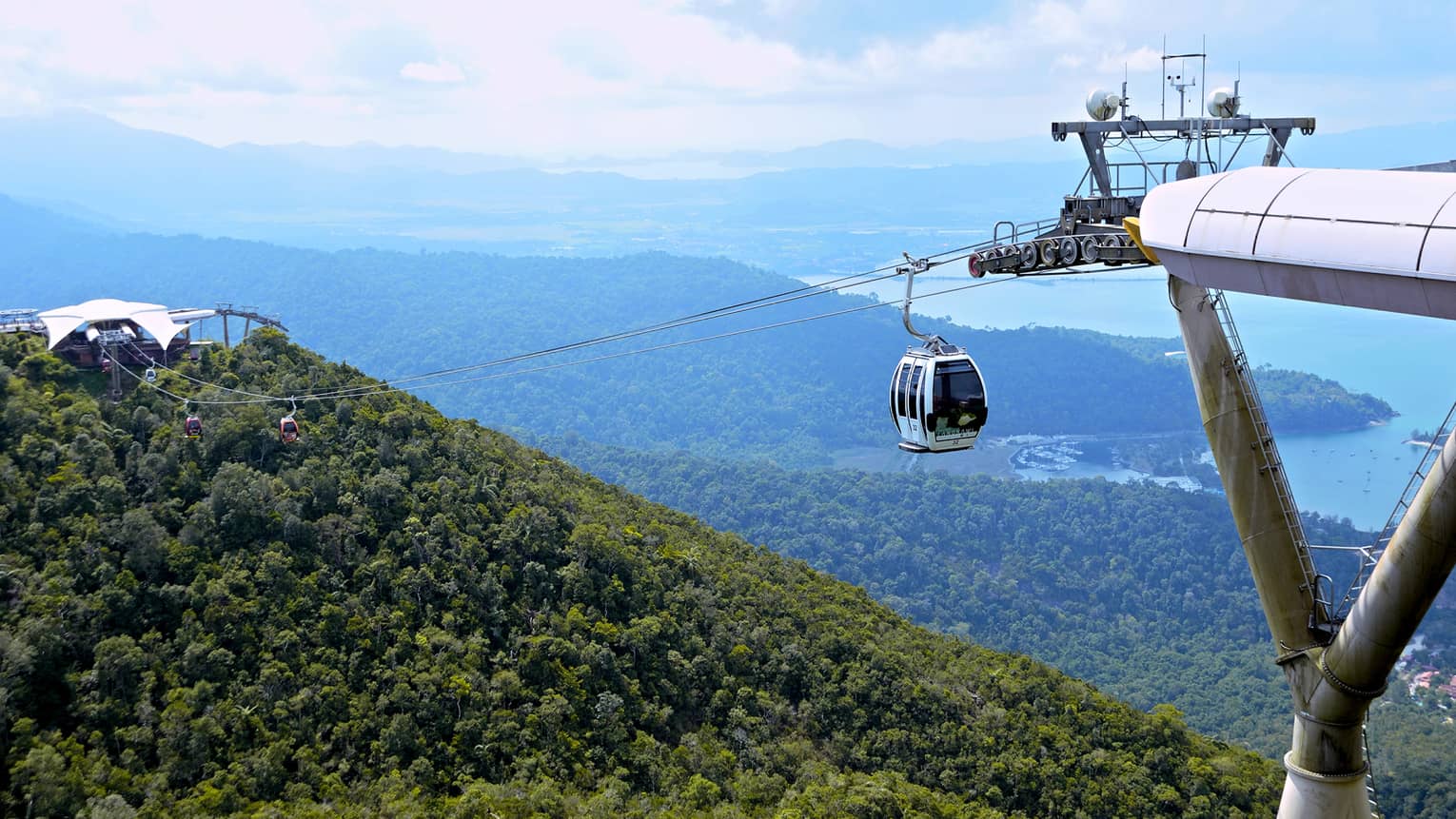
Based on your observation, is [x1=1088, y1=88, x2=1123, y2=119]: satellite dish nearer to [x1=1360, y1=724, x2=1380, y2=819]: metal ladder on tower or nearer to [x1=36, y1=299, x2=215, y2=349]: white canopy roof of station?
[x1=1360, y1=724, x2=1380, y2=819]: metal ladder on tower

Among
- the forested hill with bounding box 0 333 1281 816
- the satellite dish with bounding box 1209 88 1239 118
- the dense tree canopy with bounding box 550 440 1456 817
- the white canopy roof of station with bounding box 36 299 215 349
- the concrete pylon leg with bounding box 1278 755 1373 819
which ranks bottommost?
the dense tree canopy with bounding box 550 440 1456 817

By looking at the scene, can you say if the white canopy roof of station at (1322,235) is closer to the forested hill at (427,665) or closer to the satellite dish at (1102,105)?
the satellite dish at (1102,105)

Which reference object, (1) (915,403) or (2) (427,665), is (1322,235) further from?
(2) (427,665)

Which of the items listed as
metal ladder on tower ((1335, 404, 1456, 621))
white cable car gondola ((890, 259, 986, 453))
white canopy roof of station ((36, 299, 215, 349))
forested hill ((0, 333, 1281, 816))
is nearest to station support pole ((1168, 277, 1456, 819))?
metal ladder on tower ((1335, 404, 1456, 621))

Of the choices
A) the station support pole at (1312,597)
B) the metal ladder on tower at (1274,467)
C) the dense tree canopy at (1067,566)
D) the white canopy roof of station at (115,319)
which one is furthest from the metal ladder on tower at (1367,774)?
the dense tree canopy at (1067,566)

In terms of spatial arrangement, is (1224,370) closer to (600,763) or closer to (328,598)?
(600,763)
